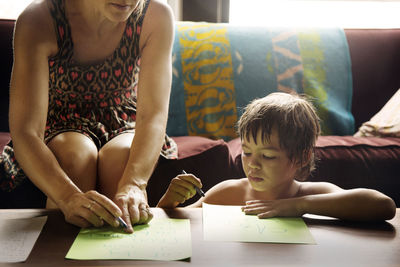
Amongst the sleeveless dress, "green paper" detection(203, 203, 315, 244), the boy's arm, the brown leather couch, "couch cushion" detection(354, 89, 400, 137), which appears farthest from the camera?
"couch cushion" detection(354, 89, 400, 137)

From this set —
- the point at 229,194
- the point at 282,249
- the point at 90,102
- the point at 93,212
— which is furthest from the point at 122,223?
the point at 90,102

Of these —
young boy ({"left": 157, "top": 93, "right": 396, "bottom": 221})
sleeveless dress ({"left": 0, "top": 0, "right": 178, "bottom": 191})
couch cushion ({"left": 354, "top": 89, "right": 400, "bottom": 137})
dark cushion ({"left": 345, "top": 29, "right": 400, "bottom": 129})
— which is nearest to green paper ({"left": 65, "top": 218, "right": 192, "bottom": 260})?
young boy ({"left": 157, "top": 93, "right": 396, "bottom": 221})

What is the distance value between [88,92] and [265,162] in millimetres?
615

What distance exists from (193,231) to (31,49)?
69 cm

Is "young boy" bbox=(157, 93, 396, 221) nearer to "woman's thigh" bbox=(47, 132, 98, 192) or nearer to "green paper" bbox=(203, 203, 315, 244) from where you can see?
"green paper" bbox=(203, 203, 315, 244)

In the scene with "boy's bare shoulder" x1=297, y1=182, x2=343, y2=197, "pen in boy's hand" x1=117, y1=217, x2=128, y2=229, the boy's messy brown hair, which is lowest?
"boy's bare shoulder" x1=297, y1=182, x2=343, y2=197

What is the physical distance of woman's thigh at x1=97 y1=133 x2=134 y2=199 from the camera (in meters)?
1.23

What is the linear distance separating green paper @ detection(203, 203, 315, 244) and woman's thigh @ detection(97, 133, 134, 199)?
291mm

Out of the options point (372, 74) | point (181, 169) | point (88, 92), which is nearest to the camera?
point (88, 92)

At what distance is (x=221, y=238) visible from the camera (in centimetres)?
89

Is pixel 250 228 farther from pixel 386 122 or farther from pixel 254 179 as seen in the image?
pixel 386 122

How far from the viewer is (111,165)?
1.24 metres

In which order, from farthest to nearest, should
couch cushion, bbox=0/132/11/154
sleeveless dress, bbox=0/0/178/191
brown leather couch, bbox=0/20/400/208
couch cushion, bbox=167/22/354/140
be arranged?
couch cushion, bbox=167/22/354/140 < couch cushion, bbox=0/132/11/154 < brown leather couch, bbox=0/20/400/208 < sleeveless dress, bbox=0/0/178/191

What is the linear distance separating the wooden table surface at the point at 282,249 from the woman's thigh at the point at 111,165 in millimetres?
247
